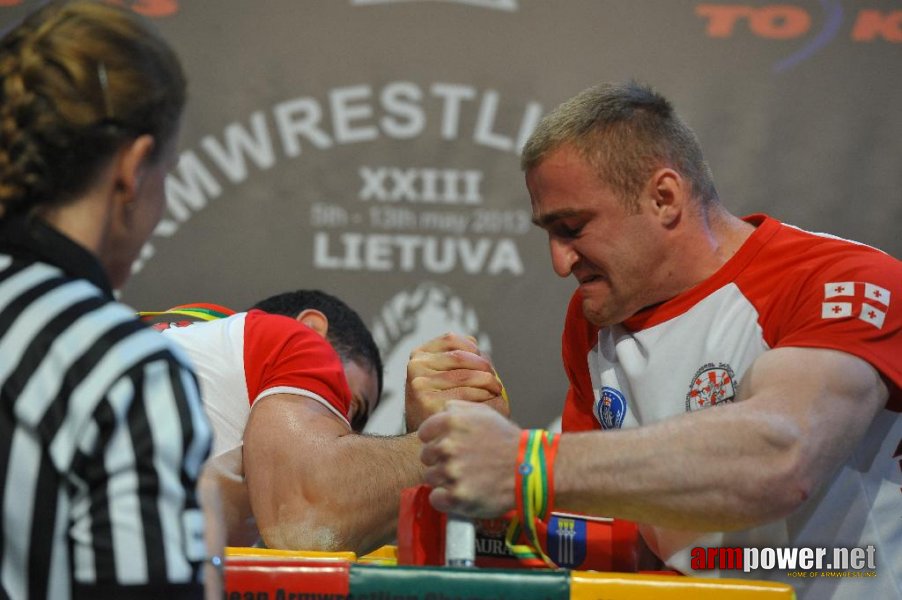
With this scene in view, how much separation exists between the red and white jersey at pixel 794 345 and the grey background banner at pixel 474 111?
121cm

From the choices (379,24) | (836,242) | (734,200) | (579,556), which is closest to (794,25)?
(734,200)

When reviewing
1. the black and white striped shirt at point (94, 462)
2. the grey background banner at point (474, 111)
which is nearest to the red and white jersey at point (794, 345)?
the black and white striped shirt at point (94, 462)

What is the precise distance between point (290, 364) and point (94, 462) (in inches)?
42.2

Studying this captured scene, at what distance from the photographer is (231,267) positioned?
2.83 metres

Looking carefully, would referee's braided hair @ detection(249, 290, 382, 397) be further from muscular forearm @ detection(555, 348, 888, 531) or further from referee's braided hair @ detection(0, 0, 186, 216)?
referee's braided hair @ detection(0, 0, 186, 216)

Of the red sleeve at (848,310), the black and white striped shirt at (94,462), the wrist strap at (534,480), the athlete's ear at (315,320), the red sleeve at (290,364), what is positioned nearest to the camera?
the black and white striped shirt at (94,462)

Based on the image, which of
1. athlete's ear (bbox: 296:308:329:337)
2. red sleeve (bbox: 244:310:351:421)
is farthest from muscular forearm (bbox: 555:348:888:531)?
athlete's ear (bbox: 296:308:329:337)

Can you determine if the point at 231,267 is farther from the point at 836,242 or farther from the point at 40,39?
the point at 40,39

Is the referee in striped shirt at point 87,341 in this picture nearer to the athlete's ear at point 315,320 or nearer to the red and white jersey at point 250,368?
the red and white jersey at point 250,368

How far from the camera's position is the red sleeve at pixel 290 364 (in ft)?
5.89

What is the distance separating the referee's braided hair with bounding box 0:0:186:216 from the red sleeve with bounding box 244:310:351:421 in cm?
98

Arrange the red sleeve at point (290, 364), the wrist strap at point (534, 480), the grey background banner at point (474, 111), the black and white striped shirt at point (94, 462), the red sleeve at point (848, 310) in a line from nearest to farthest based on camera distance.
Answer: the black and white striped shirt at point (94, 462) → the wrist strap at point (534, 480) → the red sleeve at point (848, 310) → the red sleeve at point (290, 364) → the grey background banner at point (474, 111)

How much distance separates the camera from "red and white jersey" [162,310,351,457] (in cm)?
183

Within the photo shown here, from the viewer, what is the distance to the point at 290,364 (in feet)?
6.00
